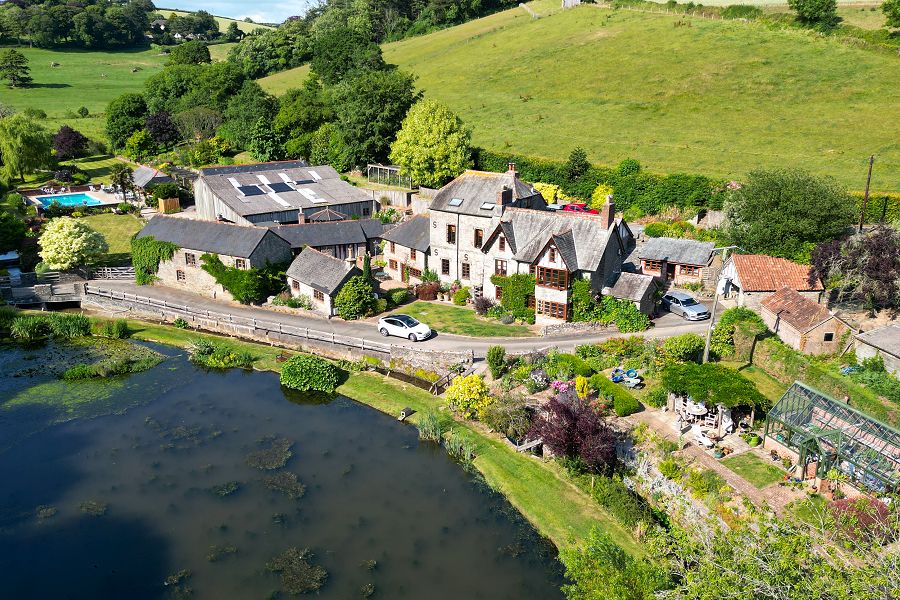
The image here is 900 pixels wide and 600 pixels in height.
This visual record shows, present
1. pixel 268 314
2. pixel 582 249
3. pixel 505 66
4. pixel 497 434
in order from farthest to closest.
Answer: pixel 505 66, pixel 268 314, pixel 582 249, pixel 497 434

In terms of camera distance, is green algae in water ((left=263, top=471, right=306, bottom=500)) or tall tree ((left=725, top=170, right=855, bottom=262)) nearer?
green algae in water ((left=263, top=471, right=306, bottom=500))

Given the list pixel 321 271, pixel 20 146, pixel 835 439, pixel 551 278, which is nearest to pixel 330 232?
pixel 321 271

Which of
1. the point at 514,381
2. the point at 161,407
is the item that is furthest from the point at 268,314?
the point at 514,381

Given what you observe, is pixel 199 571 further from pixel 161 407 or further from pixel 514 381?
pixel 514 381

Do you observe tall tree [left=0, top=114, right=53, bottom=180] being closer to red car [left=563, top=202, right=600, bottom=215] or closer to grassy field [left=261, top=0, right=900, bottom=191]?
grassy field [left=261, top=0, right=900, bottom=191]

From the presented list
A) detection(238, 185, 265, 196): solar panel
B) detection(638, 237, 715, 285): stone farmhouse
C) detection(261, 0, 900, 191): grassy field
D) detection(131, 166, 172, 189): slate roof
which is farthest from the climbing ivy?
detection(261, 0, 900, 191): grassy field

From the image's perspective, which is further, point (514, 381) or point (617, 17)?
point (617, 17)

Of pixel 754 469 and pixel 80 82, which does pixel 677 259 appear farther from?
pixel 80 82
